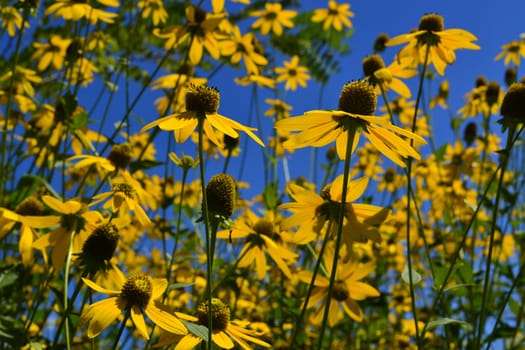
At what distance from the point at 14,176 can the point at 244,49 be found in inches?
53.6

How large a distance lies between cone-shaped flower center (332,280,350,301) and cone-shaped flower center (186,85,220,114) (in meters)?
0.82

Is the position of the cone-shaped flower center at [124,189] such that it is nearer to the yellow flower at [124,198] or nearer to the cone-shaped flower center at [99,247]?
the yellow flower at [124,198]

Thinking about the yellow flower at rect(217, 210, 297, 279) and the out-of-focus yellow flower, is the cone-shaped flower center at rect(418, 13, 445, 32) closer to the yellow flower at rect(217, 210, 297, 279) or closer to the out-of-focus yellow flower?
the yellow flower at rect(217, 210, 297, 279)

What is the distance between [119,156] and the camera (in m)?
2.07

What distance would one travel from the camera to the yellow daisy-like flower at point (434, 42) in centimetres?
172

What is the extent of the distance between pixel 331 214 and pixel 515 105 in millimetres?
687

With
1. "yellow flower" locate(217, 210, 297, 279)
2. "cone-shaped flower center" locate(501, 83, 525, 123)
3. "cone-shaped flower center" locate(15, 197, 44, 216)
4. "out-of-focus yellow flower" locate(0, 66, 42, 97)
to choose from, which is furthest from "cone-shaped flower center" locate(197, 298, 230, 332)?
"out-of-focus yellow flower" locate(0, 66, 42, 97)

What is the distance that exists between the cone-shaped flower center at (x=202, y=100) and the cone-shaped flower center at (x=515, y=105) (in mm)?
885

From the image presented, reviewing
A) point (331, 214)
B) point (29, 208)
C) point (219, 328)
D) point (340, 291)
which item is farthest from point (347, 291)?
point (29, 208)

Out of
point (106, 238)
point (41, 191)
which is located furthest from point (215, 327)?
point (41, 191)

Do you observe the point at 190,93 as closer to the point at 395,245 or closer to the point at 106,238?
the point at 106,238

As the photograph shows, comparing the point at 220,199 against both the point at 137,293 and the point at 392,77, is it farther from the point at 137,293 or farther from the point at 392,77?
the point at 392,77

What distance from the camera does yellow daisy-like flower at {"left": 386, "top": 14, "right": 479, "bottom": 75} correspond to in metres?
1.72

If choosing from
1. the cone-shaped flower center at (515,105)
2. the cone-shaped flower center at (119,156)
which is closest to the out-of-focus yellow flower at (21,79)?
the cone-shaped flower center at (119,156)
